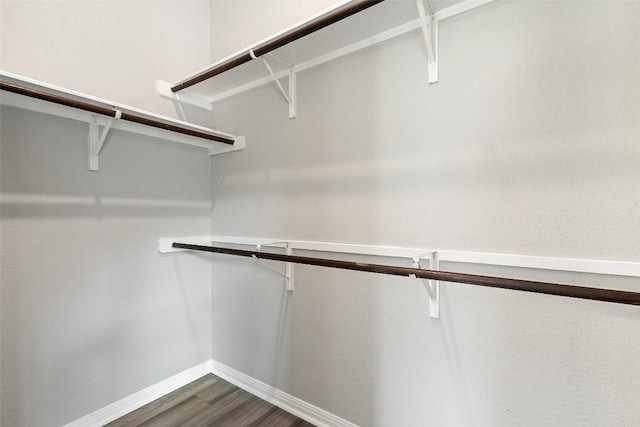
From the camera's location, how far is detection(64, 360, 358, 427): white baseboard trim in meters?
1.50

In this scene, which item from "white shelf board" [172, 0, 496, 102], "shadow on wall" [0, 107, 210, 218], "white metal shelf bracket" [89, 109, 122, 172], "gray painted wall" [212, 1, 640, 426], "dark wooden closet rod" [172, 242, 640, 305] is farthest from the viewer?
"white metal shelf bracket" [89, 109, 122, 172]

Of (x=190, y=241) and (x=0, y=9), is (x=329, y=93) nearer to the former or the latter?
(x=190, y=241)

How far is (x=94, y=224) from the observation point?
4.97ft

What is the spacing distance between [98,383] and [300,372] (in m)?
1.01

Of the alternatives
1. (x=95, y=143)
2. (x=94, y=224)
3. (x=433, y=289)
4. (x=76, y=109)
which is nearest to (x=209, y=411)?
(x=94, y=224)

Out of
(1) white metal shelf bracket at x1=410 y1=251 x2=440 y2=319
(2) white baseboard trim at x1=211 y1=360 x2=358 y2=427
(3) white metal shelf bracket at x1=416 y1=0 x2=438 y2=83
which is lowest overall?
(2) white baseboard trim at x1=211 y1=360 x2=358 y2=427

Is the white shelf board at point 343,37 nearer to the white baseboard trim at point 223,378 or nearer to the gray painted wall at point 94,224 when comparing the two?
the gray painted wall at point 94,224

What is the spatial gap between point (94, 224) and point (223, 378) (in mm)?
1203

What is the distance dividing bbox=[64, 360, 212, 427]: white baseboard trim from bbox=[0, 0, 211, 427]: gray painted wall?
0.03m

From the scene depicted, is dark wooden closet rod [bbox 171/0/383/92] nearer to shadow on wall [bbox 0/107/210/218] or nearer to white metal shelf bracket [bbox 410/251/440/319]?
shadow on wall [bbox 0/107/210/218]

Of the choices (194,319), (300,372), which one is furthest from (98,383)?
(300,372)

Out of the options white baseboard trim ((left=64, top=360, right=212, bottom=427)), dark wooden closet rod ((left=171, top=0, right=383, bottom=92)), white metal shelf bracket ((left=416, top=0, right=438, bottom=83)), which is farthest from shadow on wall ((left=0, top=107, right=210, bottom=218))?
white metal shelf bracket ((left=416, top=0, right=438, bottom=83))

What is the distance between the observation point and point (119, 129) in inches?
62.4

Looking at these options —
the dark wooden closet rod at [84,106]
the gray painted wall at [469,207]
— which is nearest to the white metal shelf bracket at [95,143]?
the dark wooden closet rod at [84,106]
